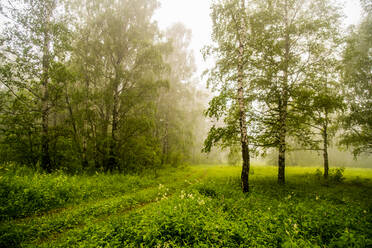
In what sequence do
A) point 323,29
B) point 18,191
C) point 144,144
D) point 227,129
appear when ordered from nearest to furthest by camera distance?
point 18,191 < point 227,129 < point 323,29 < point 144,144

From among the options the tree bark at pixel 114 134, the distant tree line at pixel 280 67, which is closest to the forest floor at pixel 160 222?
the distant tree line at pixel 280 67

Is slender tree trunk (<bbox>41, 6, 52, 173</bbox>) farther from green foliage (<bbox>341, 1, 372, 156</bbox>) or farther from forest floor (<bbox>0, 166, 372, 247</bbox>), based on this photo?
green foliage (<bbox>341, 1, 372, 156</bbox>)

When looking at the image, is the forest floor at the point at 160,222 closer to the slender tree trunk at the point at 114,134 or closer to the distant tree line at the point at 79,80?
the distant tree line at the point at 79,80

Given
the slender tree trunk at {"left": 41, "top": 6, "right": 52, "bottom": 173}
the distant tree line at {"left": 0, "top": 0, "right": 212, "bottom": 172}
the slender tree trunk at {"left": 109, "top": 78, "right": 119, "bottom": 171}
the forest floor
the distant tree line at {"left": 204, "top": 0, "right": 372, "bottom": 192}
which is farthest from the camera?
the slender tree trunk at {"left": 109, "top": 78, "right": 119, "bottom": 171}

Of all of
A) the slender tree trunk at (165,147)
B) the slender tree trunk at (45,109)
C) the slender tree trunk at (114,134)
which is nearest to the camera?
the slender tree trunk at (45,109)

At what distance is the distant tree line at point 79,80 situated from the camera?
38.5ft

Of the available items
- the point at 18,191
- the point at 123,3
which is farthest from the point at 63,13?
the point at 18,191

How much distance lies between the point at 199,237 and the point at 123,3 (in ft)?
70.6

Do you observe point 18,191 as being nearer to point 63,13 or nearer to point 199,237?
point 199,237

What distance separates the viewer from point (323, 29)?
37.0 feet

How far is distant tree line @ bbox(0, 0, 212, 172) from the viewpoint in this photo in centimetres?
1175

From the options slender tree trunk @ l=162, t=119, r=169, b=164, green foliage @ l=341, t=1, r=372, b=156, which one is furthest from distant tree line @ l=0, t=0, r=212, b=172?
green foliage @ l=341, t=1, r=372, b=156

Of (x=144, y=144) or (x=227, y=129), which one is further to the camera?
(x=144, y=144)

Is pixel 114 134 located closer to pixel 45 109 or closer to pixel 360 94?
pixel 45 109
